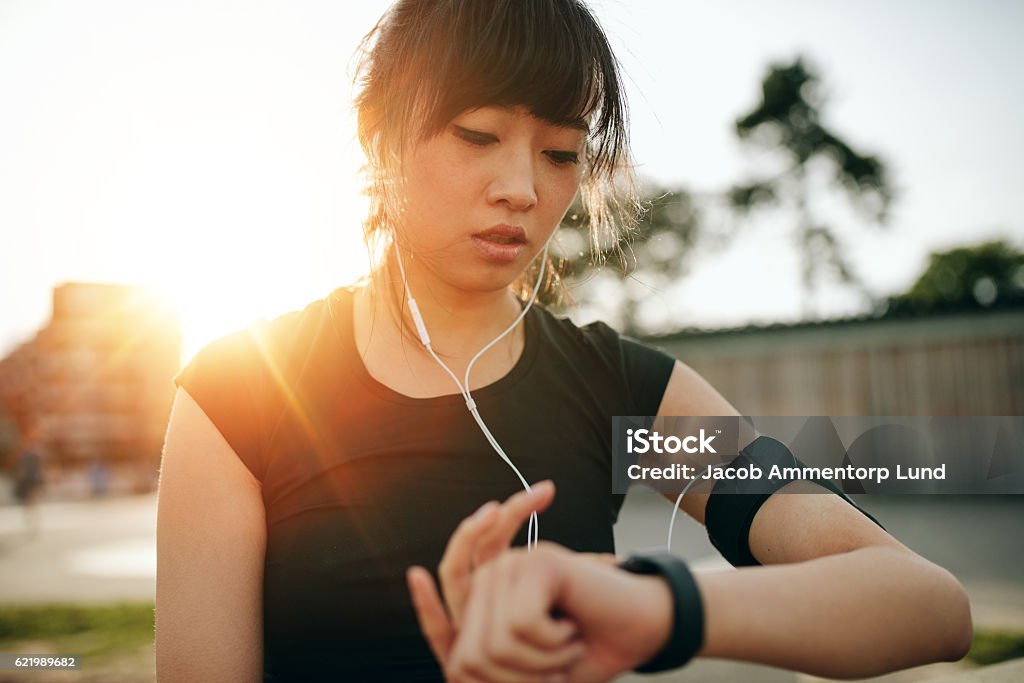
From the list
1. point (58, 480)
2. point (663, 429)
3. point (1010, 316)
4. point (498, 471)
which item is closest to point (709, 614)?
point (498, 471)

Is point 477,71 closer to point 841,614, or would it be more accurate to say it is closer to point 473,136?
point 473,136

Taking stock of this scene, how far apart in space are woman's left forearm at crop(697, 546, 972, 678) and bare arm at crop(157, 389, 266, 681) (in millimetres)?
741

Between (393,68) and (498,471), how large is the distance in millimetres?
752

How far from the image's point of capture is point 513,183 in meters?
1.26

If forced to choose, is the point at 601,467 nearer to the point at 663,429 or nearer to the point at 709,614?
the point at 663,429

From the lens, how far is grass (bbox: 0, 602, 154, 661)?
4281 millimetres

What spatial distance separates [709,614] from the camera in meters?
0.78

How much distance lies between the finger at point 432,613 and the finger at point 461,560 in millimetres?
14

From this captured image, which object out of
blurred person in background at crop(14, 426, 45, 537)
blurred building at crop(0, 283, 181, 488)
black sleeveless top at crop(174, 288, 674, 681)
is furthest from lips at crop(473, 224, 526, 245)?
blurred building at crop(0, 283, 181, 488)

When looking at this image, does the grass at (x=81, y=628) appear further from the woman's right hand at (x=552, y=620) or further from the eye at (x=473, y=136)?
the woman's right hand at (x=552, y=620)

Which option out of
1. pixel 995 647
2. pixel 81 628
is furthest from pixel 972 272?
pixel 81 628

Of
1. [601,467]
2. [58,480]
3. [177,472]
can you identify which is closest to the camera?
[177,472]

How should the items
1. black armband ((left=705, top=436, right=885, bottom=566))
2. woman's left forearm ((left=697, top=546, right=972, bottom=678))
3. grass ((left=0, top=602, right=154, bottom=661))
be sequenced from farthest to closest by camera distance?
grass ((left=0, top=602, right=154, bottom=661)), black armband ((left=705, top=436, right=885, bottom=566)), woman's left forearm ((left=697, top=546, right=972, bottom=678))

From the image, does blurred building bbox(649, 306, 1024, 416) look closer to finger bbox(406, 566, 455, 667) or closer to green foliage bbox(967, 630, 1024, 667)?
green foliage bbox(967, 630, 1024, 667)
